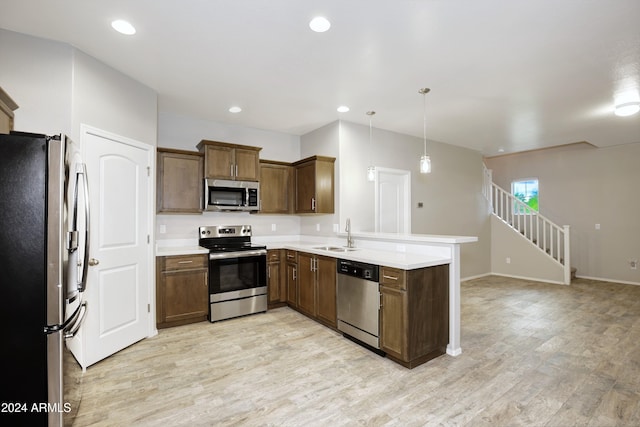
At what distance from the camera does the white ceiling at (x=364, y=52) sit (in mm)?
2158

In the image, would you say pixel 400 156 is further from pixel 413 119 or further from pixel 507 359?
pixel 507 359

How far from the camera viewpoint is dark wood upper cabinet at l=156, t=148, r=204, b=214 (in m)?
3.96

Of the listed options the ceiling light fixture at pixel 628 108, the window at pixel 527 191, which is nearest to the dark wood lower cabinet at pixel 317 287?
the ceiling light fixture at pixel 628 108

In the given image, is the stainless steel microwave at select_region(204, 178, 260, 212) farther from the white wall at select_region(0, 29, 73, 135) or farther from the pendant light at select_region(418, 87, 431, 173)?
the pendant light at select_region(418, 87, 431, 173)

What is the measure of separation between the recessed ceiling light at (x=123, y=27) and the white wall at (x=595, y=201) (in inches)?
328

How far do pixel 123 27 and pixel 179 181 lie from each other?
2028mm

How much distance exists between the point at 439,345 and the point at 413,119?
10.3 feet

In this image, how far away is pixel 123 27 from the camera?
7.72ft

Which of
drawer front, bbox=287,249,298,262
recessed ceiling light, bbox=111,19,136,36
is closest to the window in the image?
drawer front, bbox=287,249,298,262

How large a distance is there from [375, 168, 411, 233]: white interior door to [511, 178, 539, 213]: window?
3.94 meters

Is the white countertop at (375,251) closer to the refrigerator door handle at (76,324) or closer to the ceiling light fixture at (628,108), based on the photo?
the refrigerator door handle at (76,324)

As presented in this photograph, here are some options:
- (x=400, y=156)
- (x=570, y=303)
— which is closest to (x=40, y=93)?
(x=400, y=156)

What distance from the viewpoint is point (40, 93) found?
8.13ft

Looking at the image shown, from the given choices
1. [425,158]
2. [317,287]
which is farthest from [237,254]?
[425,158]
